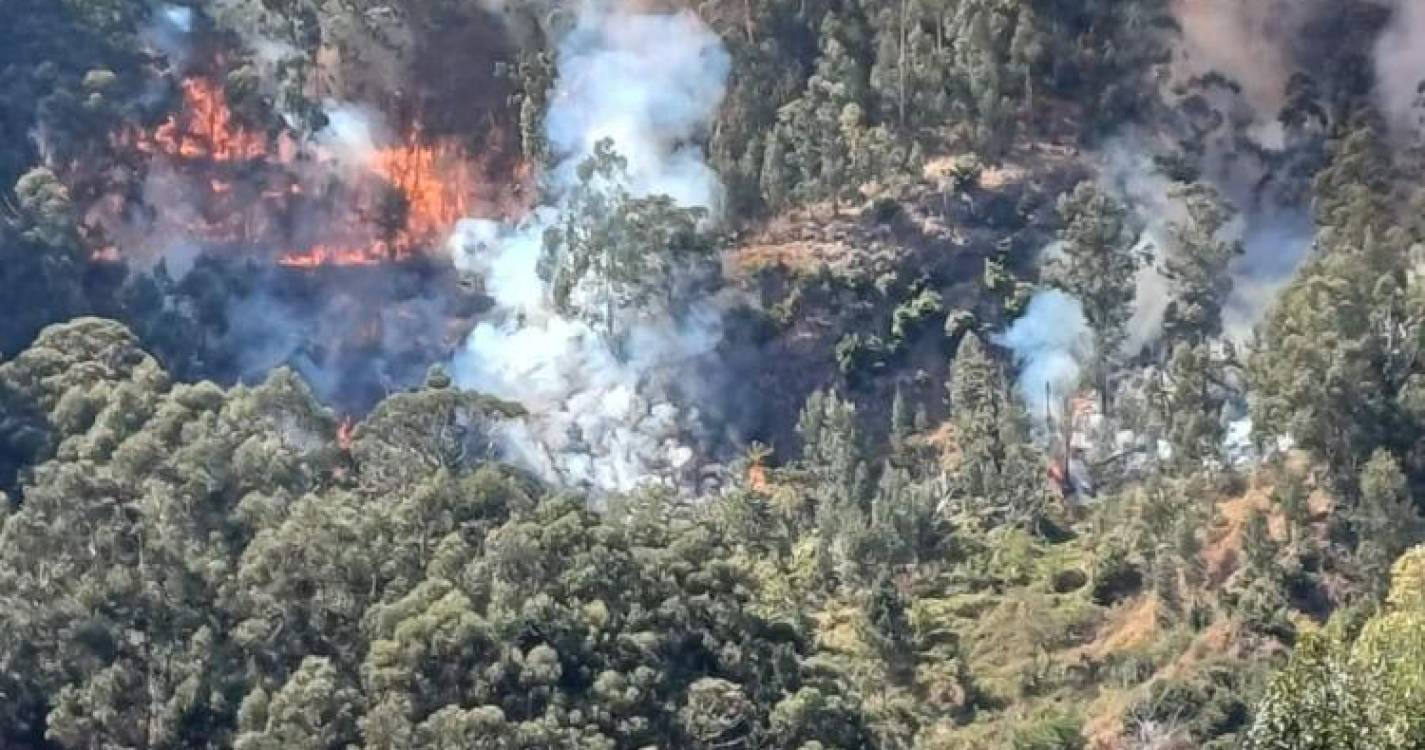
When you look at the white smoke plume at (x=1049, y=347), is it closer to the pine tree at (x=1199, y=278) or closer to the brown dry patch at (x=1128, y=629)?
the pine tree at (x=1199, y=278)

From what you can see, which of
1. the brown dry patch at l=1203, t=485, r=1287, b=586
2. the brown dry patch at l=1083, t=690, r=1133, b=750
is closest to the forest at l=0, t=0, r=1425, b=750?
the brown dry patch at l=1203, t=485, r=1287, b=586

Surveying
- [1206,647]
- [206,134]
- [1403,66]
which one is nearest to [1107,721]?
[1206,647]

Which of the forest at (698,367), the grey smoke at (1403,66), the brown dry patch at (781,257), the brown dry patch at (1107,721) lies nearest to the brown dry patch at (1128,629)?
the forest at (698,367)

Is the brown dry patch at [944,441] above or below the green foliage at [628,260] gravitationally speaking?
below

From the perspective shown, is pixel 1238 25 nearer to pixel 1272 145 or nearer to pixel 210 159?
pixel 1272 145

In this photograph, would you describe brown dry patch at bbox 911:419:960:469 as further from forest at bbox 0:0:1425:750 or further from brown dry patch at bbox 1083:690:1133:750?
brown dry patch at bbox 1083:690:1133:750

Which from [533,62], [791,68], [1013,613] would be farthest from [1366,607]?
[533,62]

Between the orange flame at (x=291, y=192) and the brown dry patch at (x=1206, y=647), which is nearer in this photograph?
the brown dry patch at (x=1206, y=647)
